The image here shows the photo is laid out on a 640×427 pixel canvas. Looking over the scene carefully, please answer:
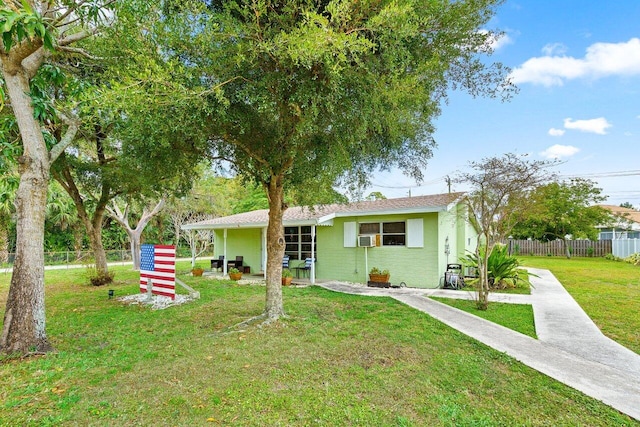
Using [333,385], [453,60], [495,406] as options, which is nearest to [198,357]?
[333,385]

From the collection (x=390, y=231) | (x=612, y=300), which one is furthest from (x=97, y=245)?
(x=612, y=300)

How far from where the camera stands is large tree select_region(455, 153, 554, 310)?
295 inches

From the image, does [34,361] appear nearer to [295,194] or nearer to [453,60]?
[295,194]

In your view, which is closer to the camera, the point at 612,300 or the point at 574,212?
the point at 612,300

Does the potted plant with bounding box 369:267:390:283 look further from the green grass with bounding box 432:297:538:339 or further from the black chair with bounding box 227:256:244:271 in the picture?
the black chair with bounding box 227:256:244:271

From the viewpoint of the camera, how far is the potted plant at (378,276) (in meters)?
11.6

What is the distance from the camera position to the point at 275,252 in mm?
6785

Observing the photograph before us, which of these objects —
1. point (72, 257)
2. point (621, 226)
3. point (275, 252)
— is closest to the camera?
point (275, 252)

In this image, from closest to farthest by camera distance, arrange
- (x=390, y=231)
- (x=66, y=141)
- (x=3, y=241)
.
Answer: (x=66, y=141) → (x=390, y=231) → (x=3, y=241)

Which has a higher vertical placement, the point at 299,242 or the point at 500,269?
the point at 299,242

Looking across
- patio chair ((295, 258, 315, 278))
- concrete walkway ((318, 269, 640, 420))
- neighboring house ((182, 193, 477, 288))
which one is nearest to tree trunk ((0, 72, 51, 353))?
concrete walkway ((318, 269, 640, 420))

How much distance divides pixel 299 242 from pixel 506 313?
8711 mm

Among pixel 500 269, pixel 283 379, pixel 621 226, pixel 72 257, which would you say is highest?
pixel 621 226

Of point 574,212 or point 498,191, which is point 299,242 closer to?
point 498,191
